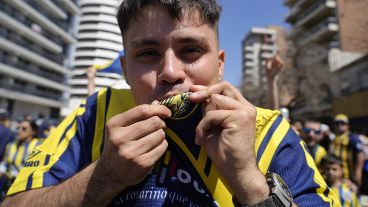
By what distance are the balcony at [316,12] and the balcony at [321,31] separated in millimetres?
1285

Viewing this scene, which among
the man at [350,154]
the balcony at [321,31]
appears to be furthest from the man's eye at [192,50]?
the balcony at [321,31]

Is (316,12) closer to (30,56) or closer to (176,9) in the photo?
(30,56)

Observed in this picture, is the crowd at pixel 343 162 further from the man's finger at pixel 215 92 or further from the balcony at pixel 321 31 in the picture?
the balcony at pixel 321 31

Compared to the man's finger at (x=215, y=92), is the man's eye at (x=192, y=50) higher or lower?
higher

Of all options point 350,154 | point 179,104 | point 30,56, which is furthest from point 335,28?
point 179,104

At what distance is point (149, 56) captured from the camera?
1.46 metres

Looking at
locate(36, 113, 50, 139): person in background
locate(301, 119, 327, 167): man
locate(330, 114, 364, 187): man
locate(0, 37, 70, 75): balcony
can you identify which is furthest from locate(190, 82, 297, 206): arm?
locate(0, 37, 70, 75): balcony

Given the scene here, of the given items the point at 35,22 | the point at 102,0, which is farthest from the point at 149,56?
the point at 102,0

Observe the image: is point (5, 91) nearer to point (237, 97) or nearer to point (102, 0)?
point (102, 0)

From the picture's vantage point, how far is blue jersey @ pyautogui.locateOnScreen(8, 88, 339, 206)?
1338 millimetres

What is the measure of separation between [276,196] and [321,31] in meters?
50.2

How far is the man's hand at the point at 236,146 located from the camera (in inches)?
45.7

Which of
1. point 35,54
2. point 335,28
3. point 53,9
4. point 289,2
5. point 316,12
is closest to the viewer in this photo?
point 335,28

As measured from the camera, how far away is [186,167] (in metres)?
1.44
